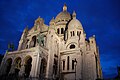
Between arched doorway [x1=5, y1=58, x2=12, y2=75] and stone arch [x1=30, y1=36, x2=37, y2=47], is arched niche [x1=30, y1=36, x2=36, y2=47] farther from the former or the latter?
arched doorway [x1=5, y1=58, x2=12, y2=75]

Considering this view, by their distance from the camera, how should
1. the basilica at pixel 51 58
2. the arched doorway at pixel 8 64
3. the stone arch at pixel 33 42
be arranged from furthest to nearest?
the stone arch at pixel 33 42 < the arched doorway at pixel 8 64 < the basilica at pixel 51 58

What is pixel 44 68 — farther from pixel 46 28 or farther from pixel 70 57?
pixel 46 28

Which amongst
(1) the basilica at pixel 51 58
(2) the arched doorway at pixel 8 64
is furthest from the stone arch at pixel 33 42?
(2) the arched doorway at pixel 8 64

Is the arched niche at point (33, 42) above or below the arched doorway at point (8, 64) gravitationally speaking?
above

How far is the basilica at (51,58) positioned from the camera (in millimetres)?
28734

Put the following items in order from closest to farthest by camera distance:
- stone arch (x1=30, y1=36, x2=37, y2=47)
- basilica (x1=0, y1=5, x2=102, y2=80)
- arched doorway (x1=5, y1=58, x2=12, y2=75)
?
basilica (x1=0, y1=5, x2=102, y2=80) → arched doorway (x1=5, y1=58, x2=12, y2=75) → stone arch (x1=30, y1=36, x2=37, y2=47)

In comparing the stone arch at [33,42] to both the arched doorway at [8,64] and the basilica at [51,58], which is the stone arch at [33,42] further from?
the arched doorway at [8,64]

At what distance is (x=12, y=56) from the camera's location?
1253 inches

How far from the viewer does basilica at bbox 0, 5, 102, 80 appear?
28734 mm

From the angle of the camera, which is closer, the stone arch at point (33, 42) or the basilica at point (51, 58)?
the basilica at point (51, 58)

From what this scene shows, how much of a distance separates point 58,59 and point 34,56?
917 centimetres

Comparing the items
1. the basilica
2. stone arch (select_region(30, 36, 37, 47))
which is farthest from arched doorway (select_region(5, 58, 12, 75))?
stone arch (select_region(30, 36, 37, 47))

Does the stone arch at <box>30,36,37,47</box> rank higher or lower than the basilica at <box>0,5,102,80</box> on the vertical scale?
higher

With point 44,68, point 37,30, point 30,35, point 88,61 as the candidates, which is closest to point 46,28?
point 37,30
